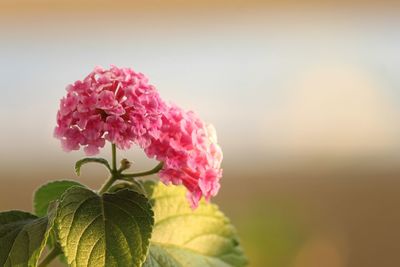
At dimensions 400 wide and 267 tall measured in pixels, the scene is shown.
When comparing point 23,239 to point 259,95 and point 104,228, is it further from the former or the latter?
point 259,95

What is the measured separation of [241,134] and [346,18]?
344 mm

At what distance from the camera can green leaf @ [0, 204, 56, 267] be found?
0.59m

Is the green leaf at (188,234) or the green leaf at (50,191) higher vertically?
the green leaf at (50,191)

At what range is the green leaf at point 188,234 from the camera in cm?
71

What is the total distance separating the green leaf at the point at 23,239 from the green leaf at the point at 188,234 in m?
0.11

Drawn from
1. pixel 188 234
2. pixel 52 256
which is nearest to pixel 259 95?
pixel 188 234

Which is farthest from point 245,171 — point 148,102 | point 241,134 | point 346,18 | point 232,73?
point 148,102

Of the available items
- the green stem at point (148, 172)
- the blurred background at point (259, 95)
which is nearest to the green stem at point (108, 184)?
the green stem at point (148, 172)

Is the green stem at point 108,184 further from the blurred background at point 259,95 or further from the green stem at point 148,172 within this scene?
the blurred background at point 259,95

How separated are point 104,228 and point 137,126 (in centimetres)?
8

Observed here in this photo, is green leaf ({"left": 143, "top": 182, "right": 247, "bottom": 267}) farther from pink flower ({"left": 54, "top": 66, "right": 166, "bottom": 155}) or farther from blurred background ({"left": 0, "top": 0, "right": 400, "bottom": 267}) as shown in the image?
blurred background ({"left": 0, "top": 0, "right": 400, "bottom": 267})

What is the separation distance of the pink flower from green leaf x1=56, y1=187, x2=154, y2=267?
0.04 meters

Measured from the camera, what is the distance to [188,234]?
737mm

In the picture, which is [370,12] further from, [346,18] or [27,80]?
[27,80]
